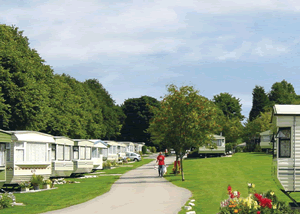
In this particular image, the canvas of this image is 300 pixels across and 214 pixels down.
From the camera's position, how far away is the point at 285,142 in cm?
1712

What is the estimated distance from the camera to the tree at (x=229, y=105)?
114m

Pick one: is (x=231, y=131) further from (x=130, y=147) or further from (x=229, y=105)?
(x=229, y=105)

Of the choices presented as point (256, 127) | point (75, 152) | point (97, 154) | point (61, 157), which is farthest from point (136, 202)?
point (256, 127)

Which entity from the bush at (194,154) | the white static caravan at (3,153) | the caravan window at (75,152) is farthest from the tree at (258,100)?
the white static caravan at (3,153)

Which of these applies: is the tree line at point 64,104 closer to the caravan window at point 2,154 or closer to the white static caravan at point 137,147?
the white static caravan at point 137,147

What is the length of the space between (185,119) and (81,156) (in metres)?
10.8

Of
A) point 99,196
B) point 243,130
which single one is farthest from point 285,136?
point 243,130

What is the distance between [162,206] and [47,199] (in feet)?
20.4

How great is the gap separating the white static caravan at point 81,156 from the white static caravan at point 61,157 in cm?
80

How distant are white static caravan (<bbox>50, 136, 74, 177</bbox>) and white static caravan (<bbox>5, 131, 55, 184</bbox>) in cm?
159

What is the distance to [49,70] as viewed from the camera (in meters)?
50.9

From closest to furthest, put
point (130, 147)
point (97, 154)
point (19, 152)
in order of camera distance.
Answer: point (19, 152), point (97, 154), point (130, 147)

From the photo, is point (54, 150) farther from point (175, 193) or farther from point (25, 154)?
point (175, 193)

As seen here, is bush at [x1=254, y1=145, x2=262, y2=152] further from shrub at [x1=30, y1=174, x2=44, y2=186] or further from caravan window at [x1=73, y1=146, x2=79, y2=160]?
shrub at [x1=30, y1=174, x2=44, y2=186]
